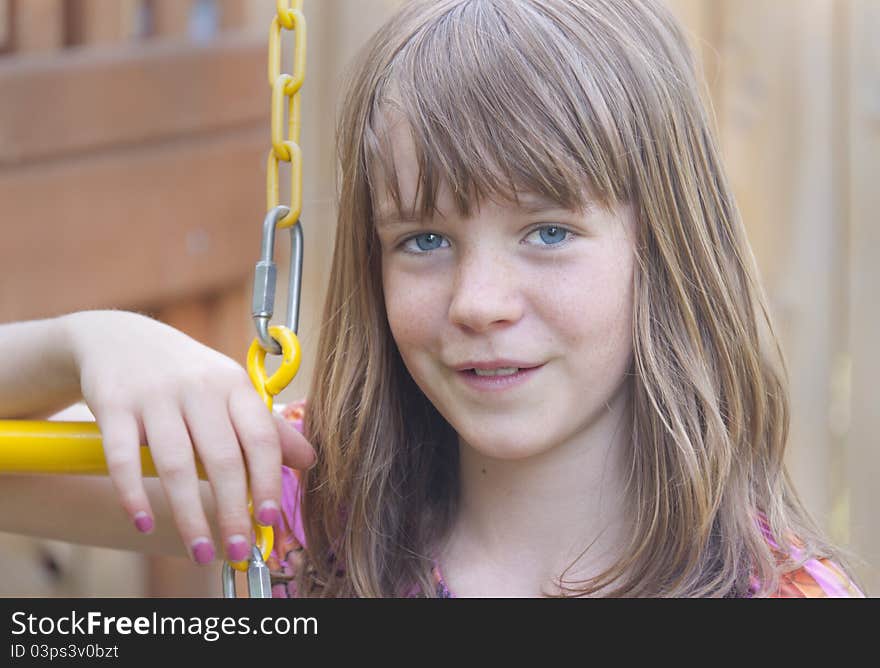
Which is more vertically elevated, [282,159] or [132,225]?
[132,225]

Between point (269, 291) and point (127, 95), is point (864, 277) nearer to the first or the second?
point (127, 95)

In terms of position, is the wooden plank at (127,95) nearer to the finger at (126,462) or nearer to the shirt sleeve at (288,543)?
the shirt sleeve at (288,543)

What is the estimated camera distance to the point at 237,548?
0.81m

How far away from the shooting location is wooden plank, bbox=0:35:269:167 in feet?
5.32

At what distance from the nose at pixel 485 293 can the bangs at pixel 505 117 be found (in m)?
0.04

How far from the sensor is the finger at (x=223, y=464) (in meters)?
0.83

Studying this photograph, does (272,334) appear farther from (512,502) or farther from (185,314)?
(185,314)

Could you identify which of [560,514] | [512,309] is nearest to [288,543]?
[560,514]

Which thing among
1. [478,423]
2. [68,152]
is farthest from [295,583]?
[68,152]

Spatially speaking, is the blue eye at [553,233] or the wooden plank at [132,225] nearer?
the blue eye at [553,233]

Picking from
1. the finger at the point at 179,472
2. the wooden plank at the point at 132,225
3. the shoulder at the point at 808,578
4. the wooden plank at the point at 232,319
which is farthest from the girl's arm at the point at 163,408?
the wooden plank at the point at 232,319

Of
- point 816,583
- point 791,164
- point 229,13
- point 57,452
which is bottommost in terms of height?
point 816,583

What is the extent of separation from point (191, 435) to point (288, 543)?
0.33 metres

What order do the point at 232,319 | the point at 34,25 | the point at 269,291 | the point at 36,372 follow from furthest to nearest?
the point at 232,319 < the point at 34,25 < the point at 36,372 < the point at 269,291
